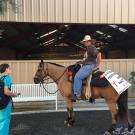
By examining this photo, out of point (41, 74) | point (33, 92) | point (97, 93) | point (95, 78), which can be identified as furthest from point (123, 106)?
point (33, 92)

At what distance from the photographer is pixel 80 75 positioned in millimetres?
9531

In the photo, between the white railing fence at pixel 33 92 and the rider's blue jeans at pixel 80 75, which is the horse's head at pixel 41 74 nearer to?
the rider's blue jeans at pixel 80 75

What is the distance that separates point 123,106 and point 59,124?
203cm

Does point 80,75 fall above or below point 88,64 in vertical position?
below

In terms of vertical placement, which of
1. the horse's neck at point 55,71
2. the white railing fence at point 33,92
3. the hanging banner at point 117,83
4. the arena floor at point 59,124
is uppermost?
the horse's neck at point 55,71

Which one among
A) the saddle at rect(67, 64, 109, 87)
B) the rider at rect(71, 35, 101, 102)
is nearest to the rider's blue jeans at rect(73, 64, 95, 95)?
the rider at rect(71, 35, 101, 102)

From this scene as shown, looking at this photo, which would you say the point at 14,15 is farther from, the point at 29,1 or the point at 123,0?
the point at 123,0

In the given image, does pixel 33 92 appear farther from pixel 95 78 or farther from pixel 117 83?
pixel 117 83

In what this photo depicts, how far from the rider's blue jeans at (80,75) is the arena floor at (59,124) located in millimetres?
1011

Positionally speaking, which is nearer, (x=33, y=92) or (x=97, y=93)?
(x=97, y=93)

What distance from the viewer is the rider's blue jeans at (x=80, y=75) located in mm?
9422

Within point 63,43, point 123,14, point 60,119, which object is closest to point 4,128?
point 60,119

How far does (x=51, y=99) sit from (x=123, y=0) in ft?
17.0

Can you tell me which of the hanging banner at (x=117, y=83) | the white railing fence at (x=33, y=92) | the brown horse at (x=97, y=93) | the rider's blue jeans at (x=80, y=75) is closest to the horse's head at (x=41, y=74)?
the brown horse at (x=97, y=93)
